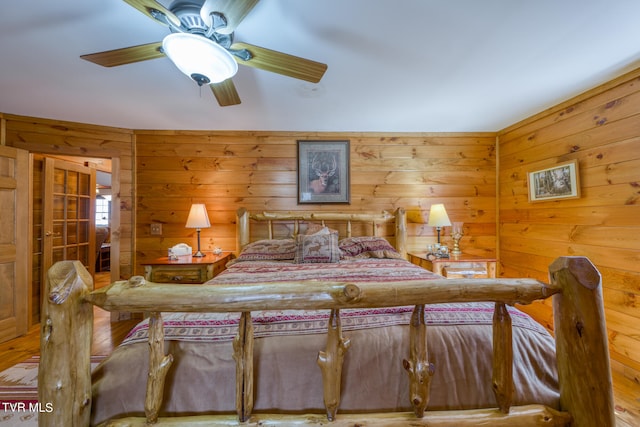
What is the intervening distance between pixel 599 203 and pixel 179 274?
358cm

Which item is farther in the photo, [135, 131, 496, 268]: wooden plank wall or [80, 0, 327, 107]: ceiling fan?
[135, 131, 496, 268]: wooden plank wall

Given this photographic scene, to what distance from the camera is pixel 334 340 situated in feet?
2.78

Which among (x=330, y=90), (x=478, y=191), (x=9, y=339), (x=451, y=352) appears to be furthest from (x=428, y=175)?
(x=9, y=339)

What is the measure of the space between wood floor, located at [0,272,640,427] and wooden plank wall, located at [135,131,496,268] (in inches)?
25.9

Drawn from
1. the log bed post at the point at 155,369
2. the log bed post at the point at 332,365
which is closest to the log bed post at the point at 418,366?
the log bed post at the point at 332,365

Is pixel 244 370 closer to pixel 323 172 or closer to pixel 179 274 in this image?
pixel 179 274

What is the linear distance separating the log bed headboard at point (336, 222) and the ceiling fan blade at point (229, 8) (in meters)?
1.98

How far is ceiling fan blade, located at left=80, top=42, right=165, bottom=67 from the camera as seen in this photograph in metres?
1.26

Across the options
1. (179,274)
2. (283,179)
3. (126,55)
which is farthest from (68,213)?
(126,55)

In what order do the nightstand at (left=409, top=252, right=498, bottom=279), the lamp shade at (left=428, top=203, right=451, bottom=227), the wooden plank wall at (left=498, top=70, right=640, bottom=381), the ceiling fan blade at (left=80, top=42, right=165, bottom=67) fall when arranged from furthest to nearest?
the lamp shade at (left=428, top=203, right=451, bottom=227), the nightstand at (left=409, top=252, right=498, bottom=279), the wooden plank wall at (left=498, top=70, right=640, bottom=381), the ceiling fan blade at (left=80, top=42, right=165, bottom=67)

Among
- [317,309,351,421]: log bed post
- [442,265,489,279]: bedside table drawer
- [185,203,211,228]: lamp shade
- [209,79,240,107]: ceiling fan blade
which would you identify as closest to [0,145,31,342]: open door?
[185,203,211,228]: lamp shade

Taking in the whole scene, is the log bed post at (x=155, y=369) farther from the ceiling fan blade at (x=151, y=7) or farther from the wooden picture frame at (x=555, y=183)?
the wooden picture frame at (x=555, y=183)

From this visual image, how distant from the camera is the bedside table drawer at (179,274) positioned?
240 cm

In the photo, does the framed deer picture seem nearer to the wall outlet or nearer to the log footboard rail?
the wall outlet
